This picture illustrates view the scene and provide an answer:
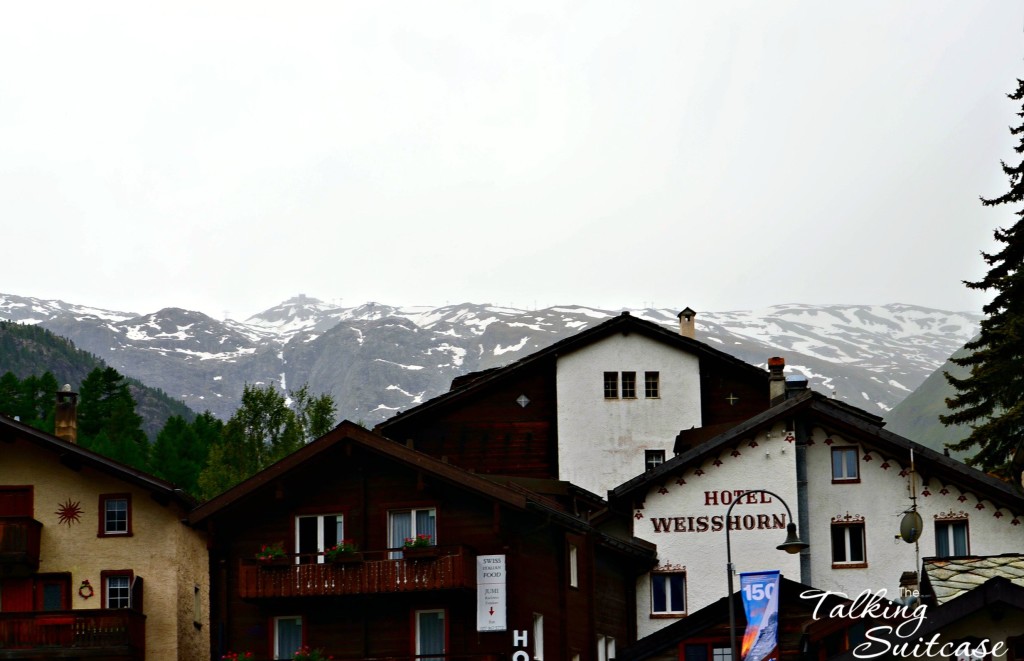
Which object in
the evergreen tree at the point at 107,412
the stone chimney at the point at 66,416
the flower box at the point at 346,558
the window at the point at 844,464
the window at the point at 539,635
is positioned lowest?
the window at the point at 539,635

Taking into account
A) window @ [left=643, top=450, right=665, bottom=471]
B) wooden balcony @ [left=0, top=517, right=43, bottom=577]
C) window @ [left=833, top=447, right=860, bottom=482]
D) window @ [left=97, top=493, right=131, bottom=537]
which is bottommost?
wooden balcony @ [left=0, top=517, right=43, bottom=577]

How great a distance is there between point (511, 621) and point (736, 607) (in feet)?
22.6

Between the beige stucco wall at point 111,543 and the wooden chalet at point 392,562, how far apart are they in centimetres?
298

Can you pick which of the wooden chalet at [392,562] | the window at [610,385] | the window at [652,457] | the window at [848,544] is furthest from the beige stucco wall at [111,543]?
the window at [848,544]

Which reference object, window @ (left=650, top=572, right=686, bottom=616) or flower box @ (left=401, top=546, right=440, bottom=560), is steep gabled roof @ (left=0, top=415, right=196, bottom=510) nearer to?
flower box @ (left=401, top=546, right=440, bottom=560)

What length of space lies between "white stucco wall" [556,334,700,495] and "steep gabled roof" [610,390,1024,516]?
11800 mm

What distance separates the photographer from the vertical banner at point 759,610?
4275 centimetres

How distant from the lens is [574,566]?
165 feet

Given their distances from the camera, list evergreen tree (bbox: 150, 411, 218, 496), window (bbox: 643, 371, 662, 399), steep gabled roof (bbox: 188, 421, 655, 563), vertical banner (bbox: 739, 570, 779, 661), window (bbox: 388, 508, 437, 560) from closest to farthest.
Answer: vertical banner (bbox: 739, 570, 779, 661) → steep gabled roof (bbox: 188, 421, 655, 563) → window (bbox: 388, 508, 437, 560) → window (bbox: 643, 371, 662, 399) → evergreen tree (bbox: 150, 411, 218, 496)

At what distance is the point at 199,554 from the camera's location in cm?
5594

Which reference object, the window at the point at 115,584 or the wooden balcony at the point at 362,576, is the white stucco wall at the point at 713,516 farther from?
the window at the point at 115,584

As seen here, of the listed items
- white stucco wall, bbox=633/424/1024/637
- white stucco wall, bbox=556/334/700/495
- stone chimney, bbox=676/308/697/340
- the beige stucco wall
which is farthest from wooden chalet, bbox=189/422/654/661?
stone chimney, bbox=676/308/697/340

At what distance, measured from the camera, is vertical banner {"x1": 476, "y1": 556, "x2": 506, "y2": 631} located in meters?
47.1

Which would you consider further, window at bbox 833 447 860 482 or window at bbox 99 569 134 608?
window at bbox 833 447 860 482
